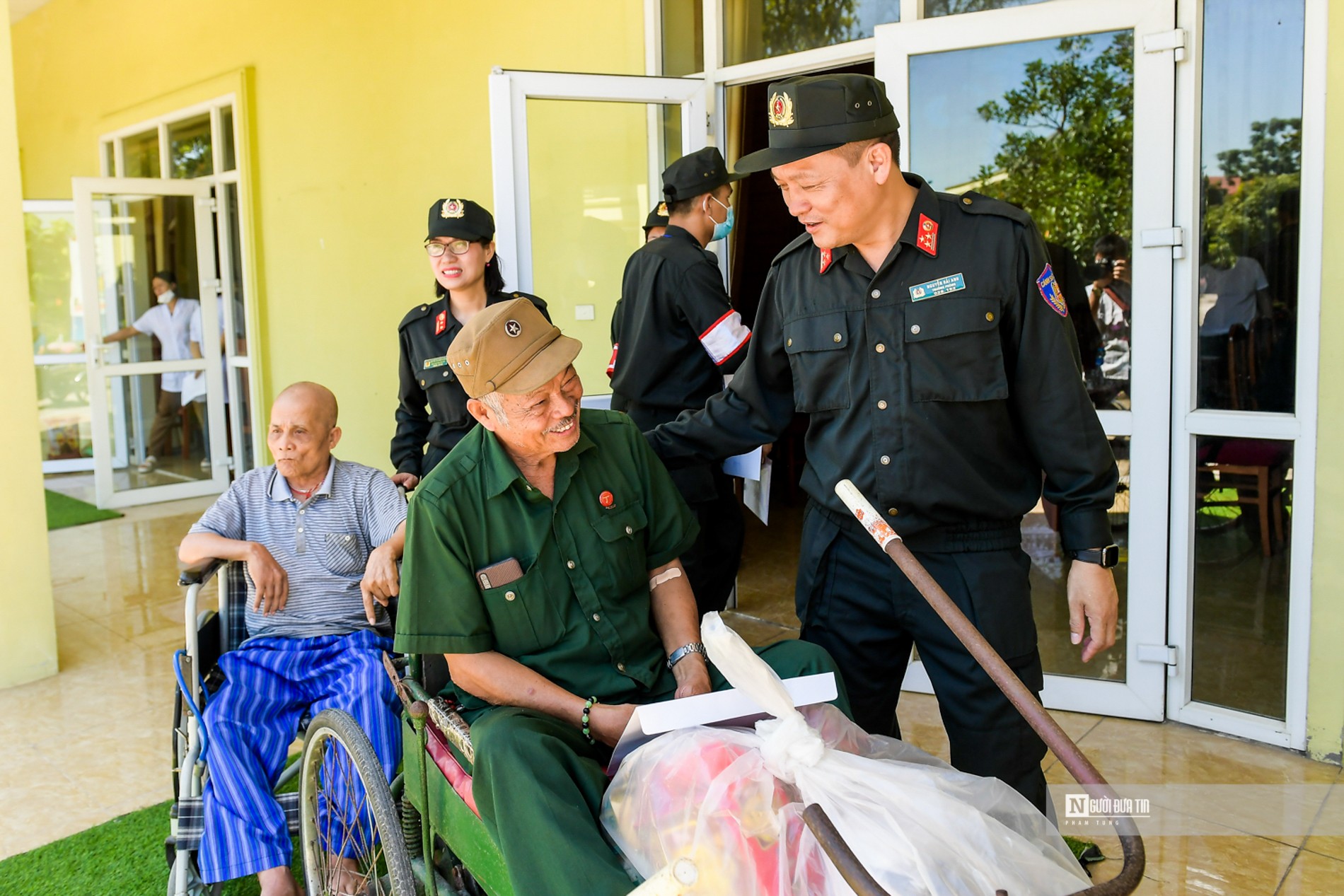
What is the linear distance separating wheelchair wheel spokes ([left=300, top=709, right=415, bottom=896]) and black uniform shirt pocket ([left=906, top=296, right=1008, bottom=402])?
118 centimetres

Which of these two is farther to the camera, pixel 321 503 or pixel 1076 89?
pixel 1076 89

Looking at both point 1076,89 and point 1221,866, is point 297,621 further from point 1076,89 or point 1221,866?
point 1076,89

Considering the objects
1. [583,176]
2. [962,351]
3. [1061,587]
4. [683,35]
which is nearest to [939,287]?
[962,351]

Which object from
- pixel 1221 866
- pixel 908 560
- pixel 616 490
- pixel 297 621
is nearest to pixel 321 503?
pixel 297 621

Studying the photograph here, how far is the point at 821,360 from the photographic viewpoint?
2018 mm

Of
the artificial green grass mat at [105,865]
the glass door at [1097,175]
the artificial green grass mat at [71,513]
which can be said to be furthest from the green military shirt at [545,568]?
the artificial green grass mat at [71,513]

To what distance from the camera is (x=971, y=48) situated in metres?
3.37

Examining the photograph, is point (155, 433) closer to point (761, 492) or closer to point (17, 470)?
point (17, 470)

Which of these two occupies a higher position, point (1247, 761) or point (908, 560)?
point (908, 560)

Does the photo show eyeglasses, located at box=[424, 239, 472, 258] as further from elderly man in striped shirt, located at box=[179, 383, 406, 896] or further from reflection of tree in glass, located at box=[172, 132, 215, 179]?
reflection of tree in glass, located at box=[172, 132, 215, 179]

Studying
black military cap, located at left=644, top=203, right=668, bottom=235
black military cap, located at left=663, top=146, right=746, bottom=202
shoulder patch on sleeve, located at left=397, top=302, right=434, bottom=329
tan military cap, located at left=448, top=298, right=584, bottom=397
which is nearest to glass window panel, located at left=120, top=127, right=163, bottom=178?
shoulder patch on sleeve, located at left=397, top=302, right=434, bottom=329

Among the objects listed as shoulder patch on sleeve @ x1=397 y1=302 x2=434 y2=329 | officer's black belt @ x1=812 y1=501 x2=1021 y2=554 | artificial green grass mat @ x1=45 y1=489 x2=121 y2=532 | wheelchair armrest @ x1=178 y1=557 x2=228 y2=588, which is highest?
shoulder patch on sleeve @ x1=397 y1=302 x2=434 y2=329

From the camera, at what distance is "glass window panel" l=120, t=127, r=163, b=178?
26.0 ft

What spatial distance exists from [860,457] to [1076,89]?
6.23 ft
